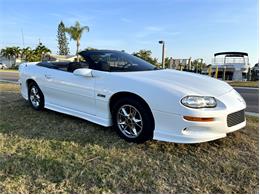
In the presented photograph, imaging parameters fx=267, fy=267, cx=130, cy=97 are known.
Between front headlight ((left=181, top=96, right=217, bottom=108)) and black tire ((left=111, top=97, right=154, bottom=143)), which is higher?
front headlight ((left=181, top=96, right=217, bottom=108))

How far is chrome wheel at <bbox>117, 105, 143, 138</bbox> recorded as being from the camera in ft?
11.5

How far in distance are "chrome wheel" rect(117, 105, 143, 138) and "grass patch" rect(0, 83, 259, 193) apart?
0.53ft

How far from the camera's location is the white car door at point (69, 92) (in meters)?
3.98

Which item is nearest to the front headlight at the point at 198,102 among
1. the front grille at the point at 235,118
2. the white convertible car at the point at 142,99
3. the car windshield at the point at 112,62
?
the white convertible car at the point at 142,99

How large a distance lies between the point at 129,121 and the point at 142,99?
38 centimetres

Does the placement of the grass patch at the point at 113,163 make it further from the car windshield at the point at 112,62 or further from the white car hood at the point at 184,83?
the car windshield at the point at 112,62

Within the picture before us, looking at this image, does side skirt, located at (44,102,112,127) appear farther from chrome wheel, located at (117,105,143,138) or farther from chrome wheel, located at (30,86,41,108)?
chrome wheel, located at (30,86,41,108)

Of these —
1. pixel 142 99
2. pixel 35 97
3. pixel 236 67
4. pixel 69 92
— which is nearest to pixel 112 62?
pixel 69 92

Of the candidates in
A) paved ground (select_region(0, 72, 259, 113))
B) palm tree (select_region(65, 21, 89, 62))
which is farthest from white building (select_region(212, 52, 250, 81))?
palm tree (select_region(65, 21, 89, 62))

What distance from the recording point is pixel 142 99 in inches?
135

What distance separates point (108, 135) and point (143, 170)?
1163mm

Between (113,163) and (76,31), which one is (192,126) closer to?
(113,163)

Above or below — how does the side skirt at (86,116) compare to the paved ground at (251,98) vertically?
above

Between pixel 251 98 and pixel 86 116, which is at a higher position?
pixel 86 116
